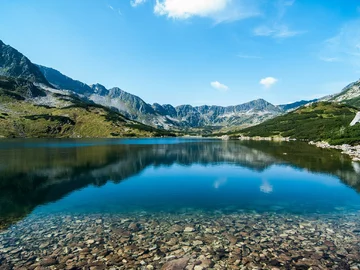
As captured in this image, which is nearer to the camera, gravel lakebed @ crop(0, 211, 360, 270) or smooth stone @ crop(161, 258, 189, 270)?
smooth stone @ crop(161, 258, 189, 270)

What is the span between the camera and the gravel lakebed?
55.0 feet

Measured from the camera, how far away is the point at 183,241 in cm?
2020

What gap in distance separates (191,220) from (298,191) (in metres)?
22.2

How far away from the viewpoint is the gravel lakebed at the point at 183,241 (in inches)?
659

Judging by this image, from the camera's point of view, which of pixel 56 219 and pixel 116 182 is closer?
pixel 56 219

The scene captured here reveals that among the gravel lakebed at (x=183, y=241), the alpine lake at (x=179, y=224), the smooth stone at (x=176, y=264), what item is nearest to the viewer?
the smooth stone at (x=176, y=264)

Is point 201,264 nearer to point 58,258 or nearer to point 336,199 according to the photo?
point 58,258

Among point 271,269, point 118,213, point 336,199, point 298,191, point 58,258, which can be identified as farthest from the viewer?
point 298,191

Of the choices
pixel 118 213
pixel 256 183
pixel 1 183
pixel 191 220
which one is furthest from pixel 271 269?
pixel 1 183

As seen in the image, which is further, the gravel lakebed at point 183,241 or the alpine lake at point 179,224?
the alpine lake at point 179,224

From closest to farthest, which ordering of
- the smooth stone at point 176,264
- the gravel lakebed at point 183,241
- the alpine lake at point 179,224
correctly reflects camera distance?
the smooth stone at point 176,264 < the gravel lakebed at point 183,241 < the alpine lake at point 179,224

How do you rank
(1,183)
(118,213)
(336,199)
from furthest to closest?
(1,183), (336,199), (118,213)

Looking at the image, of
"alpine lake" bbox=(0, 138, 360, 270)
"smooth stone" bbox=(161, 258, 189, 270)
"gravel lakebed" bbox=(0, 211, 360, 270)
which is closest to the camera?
"smooth stone" bbox=(161, 258, 189, 270)

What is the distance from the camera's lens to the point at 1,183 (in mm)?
43469
